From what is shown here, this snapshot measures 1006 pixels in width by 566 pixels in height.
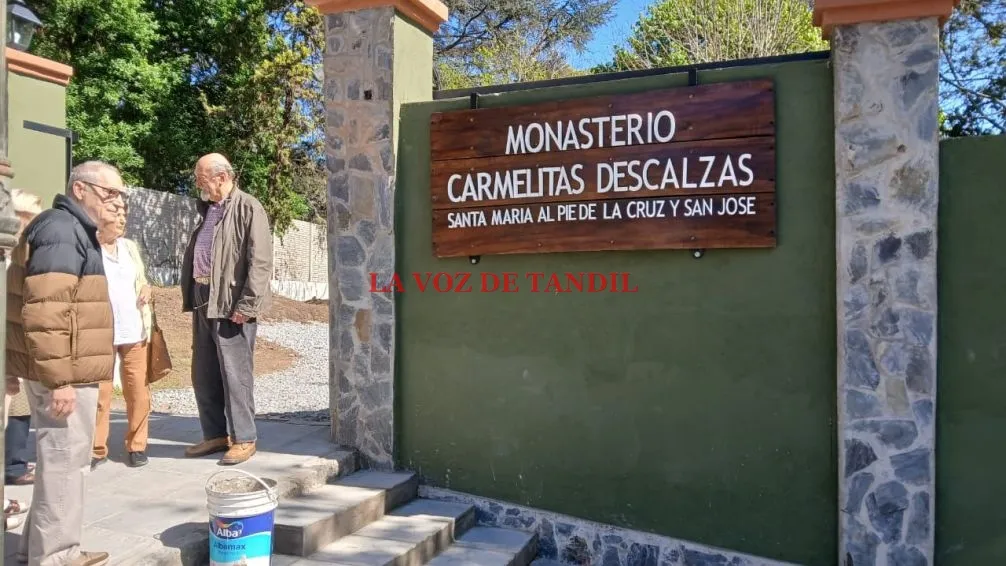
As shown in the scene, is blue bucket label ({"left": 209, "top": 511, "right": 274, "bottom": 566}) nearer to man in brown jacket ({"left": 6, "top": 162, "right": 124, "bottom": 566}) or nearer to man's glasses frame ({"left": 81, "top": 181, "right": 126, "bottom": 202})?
man in brown jacket ({"left": 6, "top": 162, "right": 124, "bottom": 566})

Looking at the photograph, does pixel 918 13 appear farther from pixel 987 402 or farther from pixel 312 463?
pixel 312 463

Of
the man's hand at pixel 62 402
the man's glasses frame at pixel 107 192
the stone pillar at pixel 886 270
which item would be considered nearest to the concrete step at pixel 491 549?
the stone pillar at pixel 886 270

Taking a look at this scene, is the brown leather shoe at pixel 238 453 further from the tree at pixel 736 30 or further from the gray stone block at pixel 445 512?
the tree at pixel 736 30

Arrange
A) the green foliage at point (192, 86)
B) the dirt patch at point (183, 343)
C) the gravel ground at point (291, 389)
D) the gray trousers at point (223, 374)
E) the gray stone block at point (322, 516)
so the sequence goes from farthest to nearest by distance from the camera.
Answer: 1. the green foliage at point (192, 86)
2. the dirt patch at point (183, 343)
3. the gravel ground at point (291, 389)
4. the gray trousers at point (223, 374)
5. the gray stone block at point (322, 516)

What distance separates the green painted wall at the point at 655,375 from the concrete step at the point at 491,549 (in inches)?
9.2

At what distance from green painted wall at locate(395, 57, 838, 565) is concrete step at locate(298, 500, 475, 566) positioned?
270 mm

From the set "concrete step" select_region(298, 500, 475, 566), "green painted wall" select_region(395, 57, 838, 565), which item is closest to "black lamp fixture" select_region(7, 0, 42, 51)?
"green painted wall" select_region(395, 57, 838, 565)

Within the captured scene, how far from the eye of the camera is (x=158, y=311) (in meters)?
12.3

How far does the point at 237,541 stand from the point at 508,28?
1713 cm

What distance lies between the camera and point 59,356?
2.87 metres

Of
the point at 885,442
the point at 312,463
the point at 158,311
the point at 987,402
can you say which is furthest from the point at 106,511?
the point at 158,311

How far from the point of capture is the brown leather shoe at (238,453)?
436cm

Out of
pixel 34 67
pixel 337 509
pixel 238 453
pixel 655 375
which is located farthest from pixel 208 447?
pixel 34 67

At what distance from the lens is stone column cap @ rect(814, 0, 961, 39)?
145 inches
